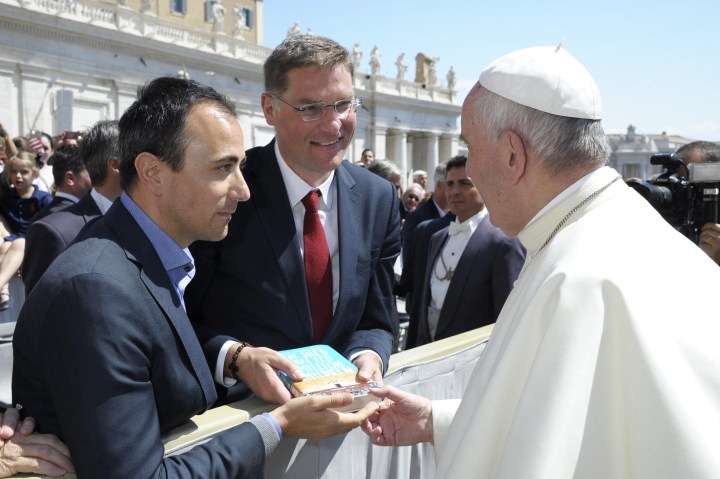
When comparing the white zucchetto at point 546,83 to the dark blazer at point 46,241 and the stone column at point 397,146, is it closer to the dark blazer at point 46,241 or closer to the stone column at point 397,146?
the dark blazer at point 46,241

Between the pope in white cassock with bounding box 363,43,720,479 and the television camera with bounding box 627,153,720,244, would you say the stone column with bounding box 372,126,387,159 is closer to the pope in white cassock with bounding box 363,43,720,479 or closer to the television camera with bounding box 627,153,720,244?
the television camera with bounding box 627,153,720,244

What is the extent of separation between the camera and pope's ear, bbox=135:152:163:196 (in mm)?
1979

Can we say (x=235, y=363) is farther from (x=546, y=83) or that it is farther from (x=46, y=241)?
(x=46, y=241)

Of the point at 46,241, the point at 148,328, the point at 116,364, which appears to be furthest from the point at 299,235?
the point at 46,241

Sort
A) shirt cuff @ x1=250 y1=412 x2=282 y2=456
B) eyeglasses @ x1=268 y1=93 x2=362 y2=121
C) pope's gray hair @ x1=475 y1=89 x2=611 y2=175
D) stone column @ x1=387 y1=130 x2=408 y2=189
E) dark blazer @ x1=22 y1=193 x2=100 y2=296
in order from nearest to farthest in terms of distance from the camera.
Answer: pope's gray hair @ x1=475 y1=89 x2=611 y2=175, shirt cuff @ x1=250 y1=412 x2=282 y2=456, eyeglasses @ x1=268 y1=93 x2=362 y2=121, dark blazer @ x1=22 y1=193 x2=100 y2=296, stone column @ x1=387 y1=130 x2=408 y2=189

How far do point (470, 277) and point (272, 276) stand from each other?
203cm

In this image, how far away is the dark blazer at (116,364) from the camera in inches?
63.1

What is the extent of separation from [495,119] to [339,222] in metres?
0.98

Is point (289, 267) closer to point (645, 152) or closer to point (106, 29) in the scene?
point (106, 29)

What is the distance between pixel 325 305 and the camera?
270cm

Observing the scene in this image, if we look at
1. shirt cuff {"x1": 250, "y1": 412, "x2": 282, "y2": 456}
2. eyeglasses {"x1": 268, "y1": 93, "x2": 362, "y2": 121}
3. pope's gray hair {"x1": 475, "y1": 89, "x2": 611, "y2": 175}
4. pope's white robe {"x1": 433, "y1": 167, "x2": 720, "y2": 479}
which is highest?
eyeglasses {"x1": 268, "y1": 93, "x2": 362, "y2": 121}

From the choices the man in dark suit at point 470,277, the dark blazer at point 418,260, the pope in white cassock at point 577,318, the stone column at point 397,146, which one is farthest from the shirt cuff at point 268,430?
the stone column at point 397,146

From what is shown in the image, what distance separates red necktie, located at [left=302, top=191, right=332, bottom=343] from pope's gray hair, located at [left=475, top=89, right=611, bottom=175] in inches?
40.2

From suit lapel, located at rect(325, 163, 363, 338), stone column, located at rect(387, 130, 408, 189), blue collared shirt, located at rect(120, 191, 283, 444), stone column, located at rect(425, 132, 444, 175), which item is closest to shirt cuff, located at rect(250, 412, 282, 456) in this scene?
blue collared shirt, located at rect(120, 191, 283, 444)
